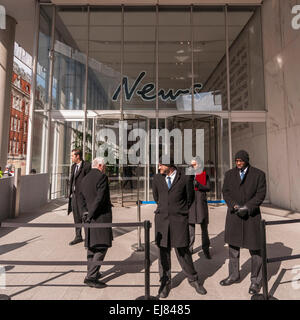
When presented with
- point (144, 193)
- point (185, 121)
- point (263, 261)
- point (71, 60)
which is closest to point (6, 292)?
point (263, 261)

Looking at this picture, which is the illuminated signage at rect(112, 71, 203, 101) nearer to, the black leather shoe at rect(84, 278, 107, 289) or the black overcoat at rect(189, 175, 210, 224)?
the black overcoat at rect(189, 175, 210, 224)

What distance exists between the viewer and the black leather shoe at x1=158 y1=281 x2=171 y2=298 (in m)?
2.66

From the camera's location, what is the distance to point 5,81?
31.2 ft

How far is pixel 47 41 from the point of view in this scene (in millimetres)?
10047

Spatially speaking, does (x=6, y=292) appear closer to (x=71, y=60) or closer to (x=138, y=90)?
(x=138, y=90)

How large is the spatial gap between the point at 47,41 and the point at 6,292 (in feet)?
33.5

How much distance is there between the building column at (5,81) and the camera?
937cm

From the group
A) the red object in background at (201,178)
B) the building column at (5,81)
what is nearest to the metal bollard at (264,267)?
the red object in background at (201,178)

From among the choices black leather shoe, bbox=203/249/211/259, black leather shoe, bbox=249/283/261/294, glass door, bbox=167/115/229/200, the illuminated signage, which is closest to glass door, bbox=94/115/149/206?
the illuminated signage

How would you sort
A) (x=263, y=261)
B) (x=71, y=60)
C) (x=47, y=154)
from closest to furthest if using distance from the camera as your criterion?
(x=263, y=261) → (x=47, y=154) → (x=71, y=60)

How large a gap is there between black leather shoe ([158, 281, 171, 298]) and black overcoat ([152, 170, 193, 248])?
1.49 feet

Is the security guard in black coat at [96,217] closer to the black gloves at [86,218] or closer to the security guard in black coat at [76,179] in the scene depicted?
the black gloves at [86,218]

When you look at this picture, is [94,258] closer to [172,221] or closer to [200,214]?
[172,221]

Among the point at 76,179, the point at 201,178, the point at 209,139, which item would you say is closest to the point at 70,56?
the point at 209,139
